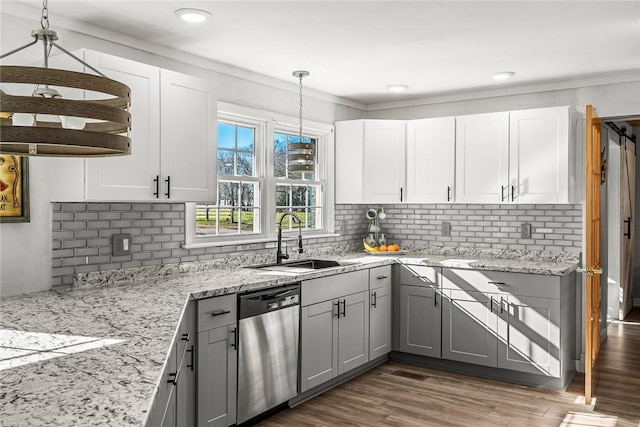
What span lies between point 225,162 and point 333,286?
1.25 meters

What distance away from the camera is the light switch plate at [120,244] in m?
3.44

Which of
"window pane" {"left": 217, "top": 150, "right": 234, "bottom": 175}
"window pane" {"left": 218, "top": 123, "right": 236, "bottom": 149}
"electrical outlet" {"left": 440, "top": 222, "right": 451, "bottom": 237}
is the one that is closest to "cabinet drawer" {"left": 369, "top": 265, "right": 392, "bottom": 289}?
"electrical outlet" {"left": 440, "top": 222, "right": 451, "bottom": 237}

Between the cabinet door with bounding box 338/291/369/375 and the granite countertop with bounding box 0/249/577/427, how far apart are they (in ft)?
2.15

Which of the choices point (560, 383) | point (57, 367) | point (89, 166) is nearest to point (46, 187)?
point (89, 166)

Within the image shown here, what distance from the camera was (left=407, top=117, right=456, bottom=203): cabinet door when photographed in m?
5.00

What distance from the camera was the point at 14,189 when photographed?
9.66 ft

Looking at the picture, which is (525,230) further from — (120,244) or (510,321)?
(120,244)

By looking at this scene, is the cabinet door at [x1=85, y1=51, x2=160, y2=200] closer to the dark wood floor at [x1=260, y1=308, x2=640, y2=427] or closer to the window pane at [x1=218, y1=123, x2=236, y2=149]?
the window pane at [x1=218, y1=123, x2=236, y2=149]

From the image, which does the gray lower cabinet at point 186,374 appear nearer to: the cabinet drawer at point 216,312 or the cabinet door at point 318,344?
the cabinet drawer at point 216,312

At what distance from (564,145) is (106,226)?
3.42 metres

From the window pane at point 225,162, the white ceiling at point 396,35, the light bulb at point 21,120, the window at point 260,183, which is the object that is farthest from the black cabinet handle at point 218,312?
the white ceiling at point 396,35

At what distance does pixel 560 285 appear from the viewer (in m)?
4.12

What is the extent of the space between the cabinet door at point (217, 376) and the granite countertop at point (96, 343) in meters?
0.25

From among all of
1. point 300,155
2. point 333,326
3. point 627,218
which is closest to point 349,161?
point 300,155
